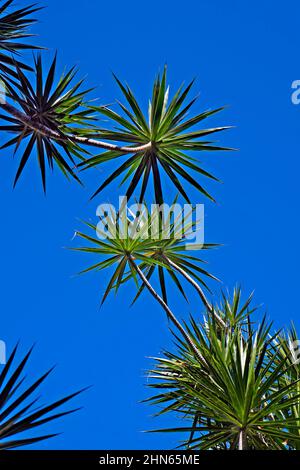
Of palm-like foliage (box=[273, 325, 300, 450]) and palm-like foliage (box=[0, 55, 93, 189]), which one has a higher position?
palm-like foliage (box=[0, 55, 93, 189])

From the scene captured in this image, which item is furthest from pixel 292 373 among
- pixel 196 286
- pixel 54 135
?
pixel 54 135

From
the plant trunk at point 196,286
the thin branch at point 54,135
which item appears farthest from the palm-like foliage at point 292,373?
the thin branch at point 54,135

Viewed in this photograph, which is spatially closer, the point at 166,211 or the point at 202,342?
the point at 202,342

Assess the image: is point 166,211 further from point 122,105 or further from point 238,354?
point 238,354

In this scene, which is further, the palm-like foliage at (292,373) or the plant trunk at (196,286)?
the plant trunk at (196,286)

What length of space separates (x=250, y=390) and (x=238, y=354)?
253mm

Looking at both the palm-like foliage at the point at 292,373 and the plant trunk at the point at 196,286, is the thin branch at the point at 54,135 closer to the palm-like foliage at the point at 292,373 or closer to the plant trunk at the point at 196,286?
the plant trunk at the point at 196,286

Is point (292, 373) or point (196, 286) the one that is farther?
point (196, 286)

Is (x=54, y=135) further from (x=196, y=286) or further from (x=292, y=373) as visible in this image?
(x=292, y=373)

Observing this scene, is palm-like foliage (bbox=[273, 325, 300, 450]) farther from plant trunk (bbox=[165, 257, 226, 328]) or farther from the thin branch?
the thin branch

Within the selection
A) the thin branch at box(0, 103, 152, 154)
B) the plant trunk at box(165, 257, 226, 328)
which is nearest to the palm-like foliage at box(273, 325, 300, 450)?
the plant trunk at box(165, 257, 226, 328)

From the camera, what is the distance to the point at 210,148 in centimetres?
532

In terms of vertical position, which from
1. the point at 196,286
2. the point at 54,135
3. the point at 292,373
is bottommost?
the point at 292,373
